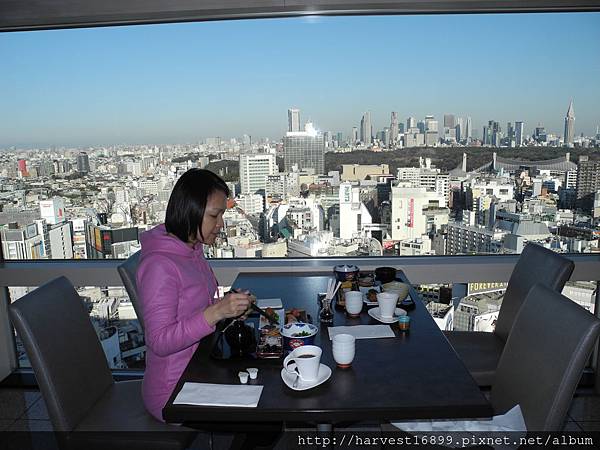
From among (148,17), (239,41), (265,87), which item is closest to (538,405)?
(265,87)

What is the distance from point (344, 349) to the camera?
137 centimetres

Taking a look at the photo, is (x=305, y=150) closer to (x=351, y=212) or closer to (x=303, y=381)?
(x=351, y=212)

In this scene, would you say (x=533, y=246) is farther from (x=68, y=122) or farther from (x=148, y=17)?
(x=68, y=122)

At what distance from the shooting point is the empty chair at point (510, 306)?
2.02 m

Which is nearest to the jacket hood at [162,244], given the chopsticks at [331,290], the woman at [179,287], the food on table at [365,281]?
the woman at [179,287]

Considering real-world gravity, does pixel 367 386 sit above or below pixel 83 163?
below

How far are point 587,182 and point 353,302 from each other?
83.6 inches

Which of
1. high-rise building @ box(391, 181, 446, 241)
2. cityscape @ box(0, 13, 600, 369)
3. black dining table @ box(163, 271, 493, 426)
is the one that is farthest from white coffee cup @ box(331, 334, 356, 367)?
high-rise building @ box(391, 181, 446, 241)

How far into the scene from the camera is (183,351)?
1.63 meters

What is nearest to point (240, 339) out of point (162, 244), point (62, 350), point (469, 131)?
point (162, 244)

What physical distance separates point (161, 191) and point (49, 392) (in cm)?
169

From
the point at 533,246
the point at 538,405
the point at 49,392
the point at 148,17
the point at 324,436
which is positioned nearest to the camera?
the point at 538,405

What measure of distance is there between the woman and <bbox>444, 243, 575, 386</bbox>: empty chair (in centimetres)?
123

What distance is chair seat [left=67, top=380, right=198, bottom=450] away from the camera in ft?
5.22
